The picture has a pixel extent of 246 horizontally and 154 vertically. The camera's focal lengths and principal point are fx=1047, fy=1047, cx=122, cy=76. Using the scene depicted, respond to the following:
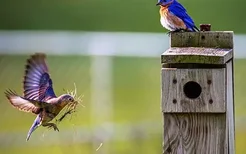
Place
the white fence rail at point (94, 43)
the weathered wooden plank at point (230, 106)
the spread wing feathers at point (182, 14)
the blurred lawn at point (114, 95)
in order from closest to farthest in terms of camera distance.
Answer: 1. the weathered wooden plank at point (230, 106)
2. the spread wing feathers at point (182, 14)
3. the blurred lawn at point (114, 95)
4. the white fence rail at point (94, 43)

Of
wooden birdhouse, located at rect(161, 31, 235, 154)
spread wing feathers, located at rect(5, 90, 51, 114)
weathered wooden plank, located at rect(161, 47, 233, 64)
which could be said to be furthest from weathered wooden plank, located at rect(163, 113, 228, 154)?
spread wing feathers, located at rect(5, 90, 51, 114)

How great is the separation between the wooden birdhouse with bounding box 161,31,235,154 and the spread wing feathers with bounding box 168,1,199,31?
2.12 ft

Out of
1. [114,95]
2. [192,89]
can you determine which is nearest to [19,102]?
[192,89]

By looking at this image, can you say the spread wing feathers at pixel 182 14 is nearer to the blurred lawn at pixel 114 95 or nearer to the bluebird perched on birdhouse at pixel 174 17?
the bluebird perched on birdhouse at pixel 174 17

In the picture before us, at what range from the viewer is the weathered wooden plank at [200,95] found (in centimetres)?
458

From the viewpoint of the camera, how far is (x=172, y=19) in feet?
18.3

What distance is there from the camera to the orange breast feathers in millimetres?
5418

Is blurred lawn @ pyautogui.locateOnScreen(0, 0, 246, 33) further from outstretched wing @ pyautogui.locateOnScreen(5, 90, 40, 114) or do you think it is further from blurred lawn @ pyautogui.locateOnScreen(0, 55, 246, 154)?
outstretched wing @ pyautogui.locateOnScreen(5, 90, 40, 114)

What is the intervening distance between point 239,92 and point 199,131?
5.83 metres

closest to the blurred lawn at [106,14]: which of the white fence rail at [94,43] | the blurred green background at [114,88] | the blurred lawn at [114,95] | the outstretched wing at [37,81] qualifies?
the blurred green background at [114,88]

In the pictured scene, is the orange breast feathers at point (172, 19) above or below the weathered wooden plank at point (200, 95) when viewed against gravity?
above

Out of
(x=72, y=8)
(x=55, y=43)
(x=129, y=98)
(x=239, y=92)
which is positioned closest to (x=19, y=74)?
(x=55, y=43)

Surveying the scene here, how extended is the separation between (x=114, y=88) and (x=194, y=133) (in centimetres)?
627

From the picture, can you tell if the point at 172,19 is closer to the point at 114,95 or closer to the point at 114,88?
the point at 114,95
